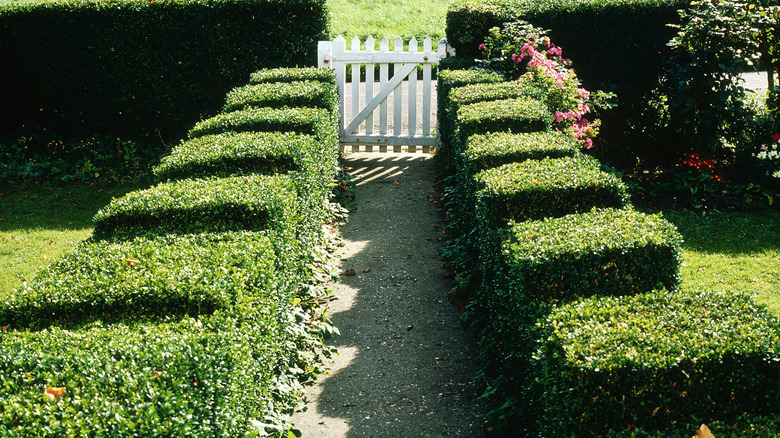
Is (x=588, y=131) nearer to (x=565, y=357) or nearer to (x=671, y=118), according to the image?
(x=671, y=118)

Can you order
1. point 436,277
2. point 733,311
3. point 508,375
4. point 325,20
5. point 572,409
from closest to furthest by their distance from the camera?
1. point 572,409
2. point 733,311
3. point 508,375
4. point 436,277
5. point 325,20

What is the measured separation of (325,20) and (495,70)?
2.64 m

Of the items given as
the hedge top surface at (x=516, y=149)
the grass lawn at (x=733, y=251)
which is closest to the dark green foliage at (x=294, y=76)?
the hedge top surface at (x=516, y=149)

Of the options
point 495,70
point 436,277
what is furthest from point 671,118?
point 436,277

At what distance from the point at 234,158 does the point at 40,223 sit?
3630mm

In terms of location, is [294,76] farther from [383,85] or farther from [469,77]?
[469,77]

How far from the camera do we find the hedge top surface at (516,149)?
18.4 ft

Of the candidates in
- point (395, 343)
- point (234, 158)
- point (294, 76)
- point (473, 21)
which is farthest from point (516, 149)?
point (473, 21)

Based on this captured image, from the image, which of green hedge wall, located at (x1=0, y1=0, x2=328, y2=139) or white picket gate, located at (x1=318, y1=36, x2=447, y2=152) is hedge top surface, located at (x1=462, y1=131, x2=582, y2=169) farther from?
green hedge wall, located at (x1=0, y1=0, x2=328, y2=139)

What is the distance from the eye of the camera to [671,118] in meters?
8.92

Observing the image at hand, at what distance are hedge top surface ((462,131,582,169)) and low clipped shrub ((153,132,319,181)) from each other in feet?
4.75

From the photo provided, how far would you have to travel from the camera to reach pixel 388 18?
18.2 meters

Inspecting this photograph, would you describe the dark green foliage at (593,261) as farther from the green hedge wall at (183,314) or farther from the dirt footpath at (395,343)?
the green hedge wall at (183,314)

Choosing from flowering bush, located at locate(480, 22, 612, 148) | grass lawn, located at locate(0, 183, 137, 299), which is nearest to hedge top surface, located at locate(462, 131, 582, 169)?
flowering bush, located at locate(480, 22, 612, 148)
